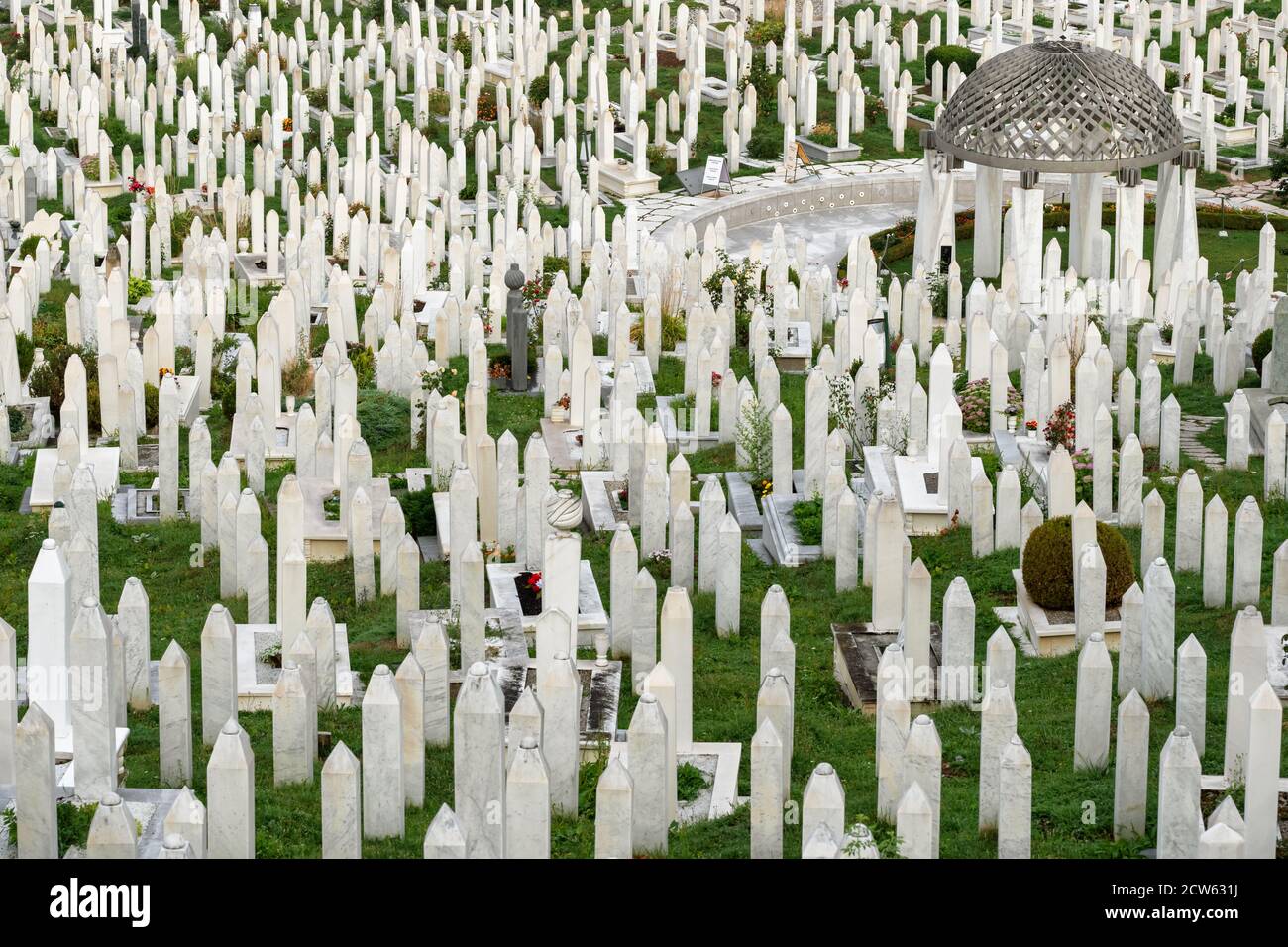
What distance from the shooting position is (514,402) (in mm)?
21750

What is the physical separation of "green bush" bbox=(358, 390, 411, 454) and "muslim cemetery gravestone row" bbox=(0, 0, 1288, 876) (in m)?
0.03

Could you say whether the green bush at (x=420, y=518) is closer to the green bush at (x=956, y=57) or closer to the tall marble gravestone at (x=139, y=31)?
the green bush at (x=956, y=57)

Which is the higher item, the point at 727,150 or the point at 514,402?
the point at 727,150

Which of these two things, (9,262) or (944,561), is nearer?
(944,561)

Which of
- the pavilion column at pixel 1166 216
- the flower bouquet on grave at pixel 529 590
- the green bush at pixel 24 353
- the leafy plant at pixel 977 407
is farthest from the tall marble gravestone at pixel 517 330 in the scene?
the pavilion column at pixel 1166 216

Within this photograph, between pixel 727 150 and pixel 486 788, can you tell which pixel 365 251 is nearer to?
pixel 727 150

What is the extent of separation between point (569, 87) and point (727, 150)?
312 cm

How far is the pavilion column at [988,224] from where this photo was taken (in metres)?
26.2

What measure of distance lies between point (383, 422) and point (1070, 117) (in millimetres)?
8177

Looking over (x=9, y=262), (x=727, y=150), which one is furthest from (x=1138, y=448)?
(x=727, y=150)

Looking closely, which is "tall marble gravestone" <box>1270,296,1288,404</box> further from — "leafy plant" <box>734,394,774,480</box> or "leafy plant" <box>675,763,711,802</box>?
"leafy plant" <box>675,763,711,802</box>

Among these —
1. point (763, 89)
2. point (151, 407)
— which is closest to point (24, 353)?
point (151, 407)
